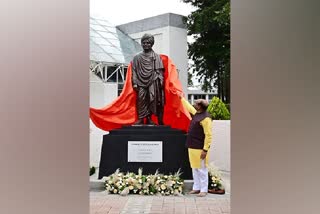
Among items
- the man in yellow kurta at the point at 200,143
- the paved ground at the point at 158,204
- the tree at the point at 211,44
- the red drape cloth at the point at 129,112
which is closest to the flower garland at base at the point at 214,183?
the paved ground at the point at 158,204

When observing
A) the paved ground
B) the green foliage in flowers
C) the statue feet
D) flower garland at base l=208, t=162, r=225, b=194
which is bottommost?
the paved ground

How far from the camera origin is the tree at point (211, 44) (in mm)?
16781

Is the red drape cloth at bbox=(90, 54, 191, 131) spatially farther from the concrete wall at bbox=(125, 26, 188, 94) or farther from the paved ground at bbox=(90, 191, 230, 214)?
the concrete wall at bbox=(125, 26, 188, 94)

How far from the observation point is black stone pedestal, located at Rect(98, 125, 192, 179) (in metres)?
7.54

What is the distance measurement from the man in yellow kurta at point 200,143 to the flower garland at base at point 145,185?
36 cm

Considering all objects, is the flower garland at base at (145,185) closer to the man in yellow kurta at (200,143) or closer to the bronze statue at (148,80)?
the man in yellow kurta at (200,143)

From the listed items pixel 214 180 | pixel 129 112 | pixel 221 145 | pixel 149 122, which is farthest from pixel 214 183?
Answer: pixel 221 145

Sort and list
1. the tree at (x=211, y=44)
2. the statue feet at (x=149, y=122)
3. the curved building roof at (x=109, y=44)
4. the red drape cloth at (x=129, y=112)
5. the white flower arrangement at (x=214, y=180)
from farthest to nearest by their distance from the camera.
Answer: the tree at (x=211, y=44)
the curved building roof at (x=109, y=44)
the red drape cloth at (x=129, y=112)
the statue feet at (x=149, y=122)
the white flower arrangement at (x=214, y=180)

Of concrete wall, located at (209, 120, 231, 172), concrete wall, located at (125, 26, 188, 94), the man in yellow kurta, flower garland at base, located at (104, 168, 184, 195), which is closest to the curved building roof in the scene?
concrete wall, located at (125, 26, 188, 94)

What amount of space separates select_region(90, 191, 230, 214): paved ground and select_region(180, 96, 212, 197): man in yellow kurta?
312 millimetres

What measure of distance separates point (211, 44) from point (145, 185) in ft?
38.9
